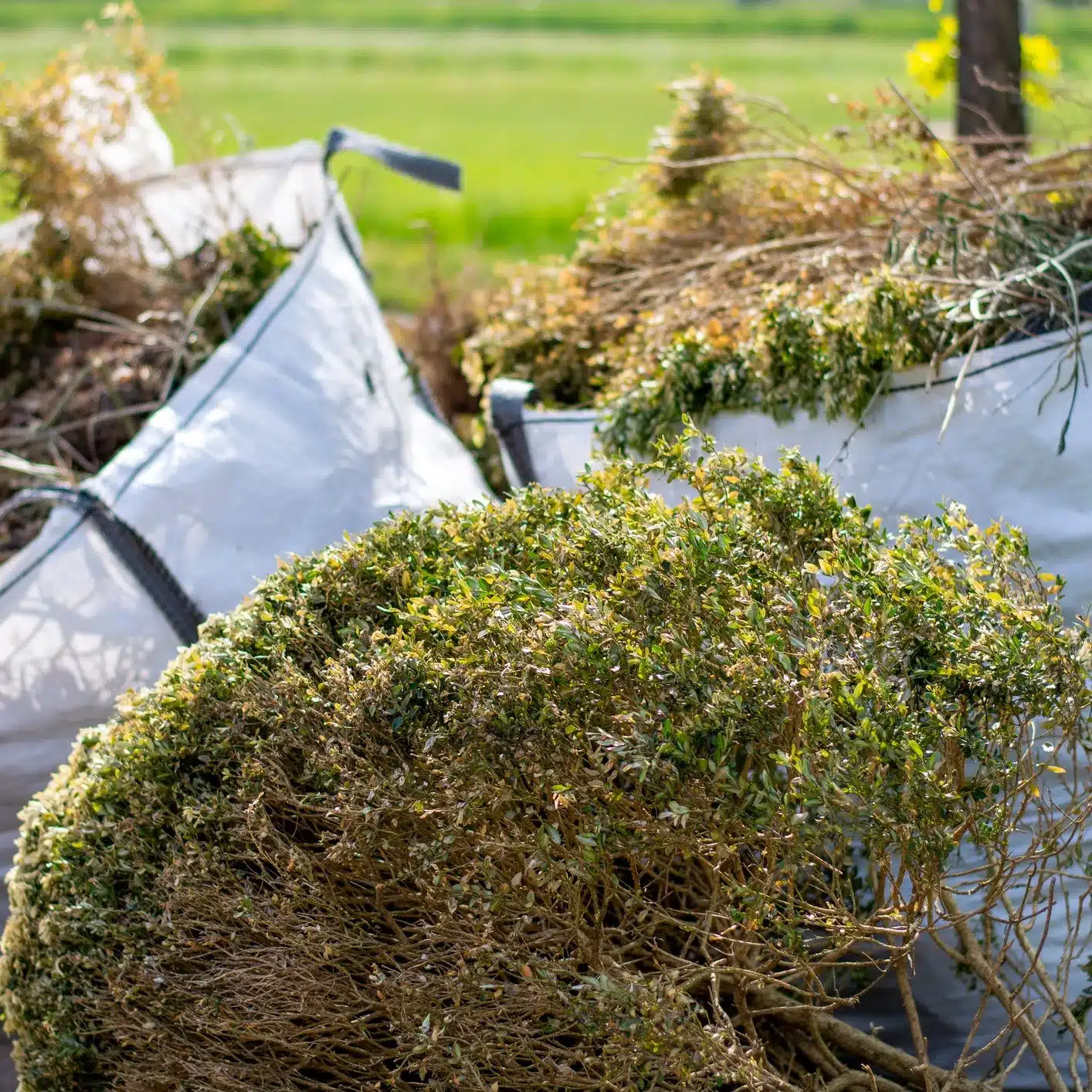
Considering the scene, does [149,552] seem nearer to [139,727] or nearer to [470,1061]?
[139,727]

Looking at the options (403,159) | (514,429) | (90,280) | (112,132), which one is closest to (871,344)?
(514,429)

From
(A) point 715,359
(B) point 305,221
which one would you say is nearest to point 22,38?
(B) point 305,221

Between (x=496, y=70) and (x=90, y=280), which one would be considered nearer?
(x=90, y=280)

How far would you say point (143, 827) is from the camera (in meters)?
2.31

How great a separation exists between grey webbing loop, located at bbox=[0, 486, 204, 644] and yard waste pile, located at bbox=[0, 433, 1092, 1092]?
62 cm

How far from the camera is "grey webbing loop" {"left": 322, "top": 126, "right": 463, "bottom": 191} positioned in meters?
4.14

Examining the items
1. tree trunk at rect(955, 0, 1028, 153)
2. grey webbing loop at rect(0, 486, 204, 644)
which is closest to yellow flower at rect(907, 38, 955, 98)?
tree trunk at rect(955, 0, 1028, 153)

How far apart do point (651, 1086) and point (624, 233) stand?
293cm

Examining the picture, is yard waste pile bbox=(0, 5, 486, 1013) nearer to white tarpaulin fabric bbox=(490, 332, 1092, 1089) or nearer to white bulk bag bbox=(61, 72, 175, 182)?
white bulk bag bbox=(61, 72, 175, 182)

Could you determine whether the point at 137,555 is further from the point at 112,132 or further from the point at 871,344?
the point at 112,132

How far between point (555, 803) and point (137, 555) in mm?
1519

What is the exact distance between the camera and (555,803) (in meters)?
1.89

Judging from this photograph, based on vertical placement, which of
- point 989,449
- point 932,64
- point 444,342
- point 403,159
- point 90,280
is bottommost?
point 444,342

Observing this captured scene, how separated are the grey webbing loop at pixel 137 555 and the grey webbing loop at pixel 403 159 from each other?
1603mm
